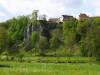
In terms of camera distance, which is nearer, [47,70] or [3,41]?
[47,70]

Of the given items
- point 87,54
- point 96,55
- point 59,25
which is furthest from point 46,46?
point 59,25

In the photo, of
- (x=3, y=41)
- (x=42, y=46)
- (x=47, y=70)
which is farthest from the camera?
(x=42, y=46)

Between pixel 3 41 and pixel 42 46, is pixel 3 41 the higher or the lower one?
the higher one

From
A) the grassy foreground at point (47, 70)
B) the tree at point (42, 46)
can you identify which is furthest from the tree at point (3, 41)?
the grassy foreground at point (47, 70)

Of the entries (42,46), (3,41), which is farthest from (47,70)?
(42,46)

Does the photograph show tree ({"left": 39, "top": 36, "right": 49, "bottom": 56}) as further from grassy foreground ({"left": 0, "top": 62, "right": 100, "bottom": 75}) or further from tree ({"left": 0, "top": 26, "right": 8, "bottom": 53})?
grassy foreground ({"left": 0, "top": 62, "right": 100, "bottom": 75})

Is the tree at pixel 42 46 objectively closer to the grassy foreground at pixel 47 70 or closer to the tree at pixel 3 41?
the tree at pixel 3 41

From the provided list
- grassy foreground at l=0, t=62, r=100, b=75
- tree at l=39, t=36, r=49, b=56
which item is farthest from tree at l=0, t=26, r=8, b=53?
grassy foreground at l=0, t=62, r=100, b=75

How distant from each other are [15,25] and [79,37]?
924 inches

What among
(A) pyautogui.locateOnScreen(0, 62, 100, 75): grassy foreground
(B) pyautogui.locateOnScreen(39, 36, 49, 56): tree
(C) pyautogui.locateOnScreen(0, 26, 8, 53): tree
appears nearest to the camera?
(A) pyautogui.locateOnScreen(0, 62, 100, 75): grassy foreground

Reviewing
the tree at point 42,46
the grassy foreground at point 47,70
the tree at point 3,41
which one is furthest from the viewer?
the tree at point 42,46

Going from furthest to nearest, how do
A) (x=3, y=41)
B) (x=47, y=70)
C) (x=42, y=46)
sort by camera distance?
1. (x=42, y=46)
2. (x=3, y=41)
3. (x=47, y=70)

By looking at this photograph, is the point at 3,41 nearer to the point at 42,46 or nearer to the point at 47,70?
the point at 42,46

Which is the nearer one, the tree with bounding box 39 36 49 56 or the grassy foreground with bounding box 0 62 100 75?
the grassy foreground with bounding box 0 62 100 75
